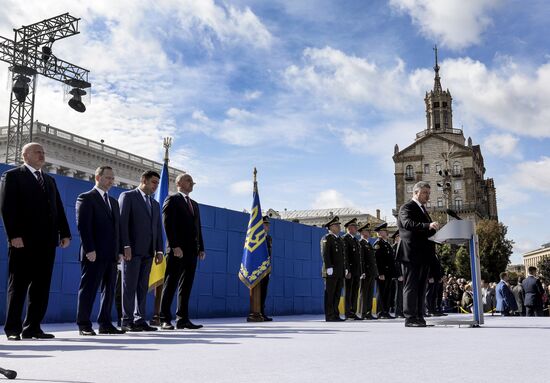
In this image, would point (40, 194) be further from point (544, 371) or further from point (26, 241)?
point (544, 371)

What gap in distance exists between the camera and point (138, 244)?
683 cm

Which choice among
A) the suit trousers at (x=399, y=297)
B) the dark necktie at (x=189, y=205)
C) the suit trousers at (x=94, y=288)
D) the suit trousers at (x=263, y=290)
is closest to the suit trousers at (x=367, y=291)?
the suit trousers at (x=399, y=297)

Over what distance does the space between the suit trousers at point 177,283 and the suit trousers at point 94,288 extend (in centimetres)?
82

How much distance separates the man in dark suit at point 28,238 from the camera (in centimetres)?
536

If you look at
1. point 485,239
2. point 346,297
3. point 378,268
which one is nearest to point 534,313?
point 378,268

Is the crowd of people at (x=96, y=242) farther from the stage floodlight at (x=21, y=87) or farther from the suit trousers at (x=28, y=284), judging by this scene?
the stage floodlight at (x=21, y=87)

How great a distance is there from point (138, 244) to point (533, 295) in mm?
11285

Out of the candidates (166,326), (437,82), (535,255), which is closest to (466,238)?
(166,326)

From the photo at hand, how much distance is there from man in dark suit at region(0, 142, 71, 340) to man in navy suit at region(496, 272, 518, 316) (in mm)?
12271

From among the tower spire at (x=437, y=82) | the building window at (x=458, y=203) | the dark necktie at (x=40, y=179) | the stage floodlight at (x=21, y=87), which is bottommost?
the dark necktie at (x=40, y=179)

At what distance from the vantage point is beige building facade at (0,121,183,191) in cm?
5069

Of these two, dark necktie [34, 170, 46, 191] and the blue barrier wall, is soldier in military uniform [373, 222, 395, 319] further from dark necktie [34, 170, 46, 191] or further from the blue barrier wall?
dark necktie [34, 170, 46, 191]

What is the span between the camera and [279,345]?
187 inches

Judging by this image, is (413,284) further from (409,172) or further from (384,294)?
(409,172)
